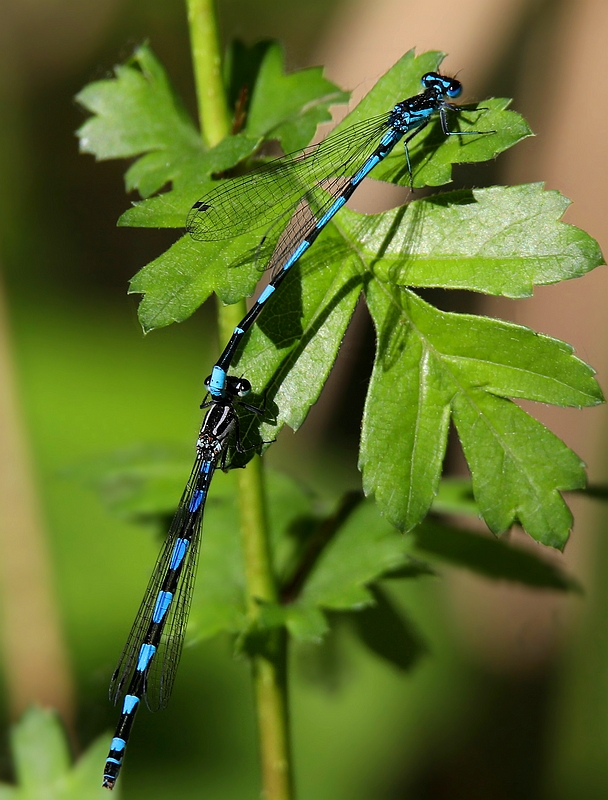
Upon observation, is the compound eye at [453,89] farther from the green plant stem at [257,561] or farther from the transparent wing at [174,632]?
the transparent wing at [174,632]

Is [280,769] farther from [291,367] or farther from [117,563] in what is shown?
[117,563]

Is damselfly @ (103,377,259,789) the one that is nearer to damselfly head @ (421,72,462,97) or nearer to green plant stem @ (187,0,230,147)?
green plant stem @ (187,0,230,147)

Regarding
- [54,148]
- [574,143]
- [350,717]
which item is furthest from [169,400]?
[574,143]

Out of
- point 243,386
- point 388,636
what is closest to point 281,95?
point 243,386

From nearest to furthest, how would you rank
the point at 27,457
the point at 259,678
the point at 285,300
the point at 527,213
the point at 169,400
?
the point at 527,213
the point at 285,300
the point at 259,678
the point at 27,457
the point at 169,400

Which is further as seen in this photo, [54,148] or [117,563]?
[54,148]

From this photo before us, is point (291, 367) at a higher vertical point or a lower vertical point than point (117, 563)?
lower

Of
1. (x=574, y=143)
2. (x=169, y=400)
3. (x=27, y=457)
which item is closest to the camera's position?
(x=574, y=143)

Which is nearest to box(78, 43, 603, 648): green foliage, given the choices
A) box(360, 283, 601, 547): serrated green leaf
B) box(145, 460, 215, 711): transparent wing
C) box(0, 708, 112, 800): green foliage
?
box(360, 283, 601, 547): serrated green leaf
